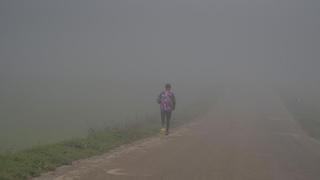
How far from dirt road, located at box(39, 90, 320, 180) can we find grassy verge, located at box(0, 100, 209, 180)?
57 cm

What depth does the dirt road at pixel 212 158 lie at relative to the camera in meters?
15.2

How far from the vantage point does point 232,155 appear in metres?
19.4

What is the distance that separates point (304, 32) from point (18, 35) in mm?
74648

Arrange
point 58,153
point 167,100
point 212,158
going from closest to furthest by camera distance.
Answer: point 58,153
point 212,158
point 167,100

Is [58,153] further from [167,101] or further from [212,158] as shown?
[167,101]

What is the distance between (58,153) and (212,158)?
15.4ft

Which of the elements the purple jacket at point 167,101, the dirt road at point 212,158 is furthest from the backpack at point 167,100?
the dirt road at point 212,158

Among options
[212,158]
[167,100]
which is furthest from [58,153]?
[167,100]

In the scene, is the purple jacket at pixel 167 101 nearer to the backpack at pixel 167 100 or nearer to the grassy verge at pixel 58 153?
A: the backpack at pixel 167 100

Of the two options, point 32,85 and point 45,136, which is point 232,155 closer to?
point 45,136

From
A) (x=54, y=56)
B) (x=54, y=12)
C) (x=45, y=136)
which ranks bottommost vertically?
(x=45, y=136)

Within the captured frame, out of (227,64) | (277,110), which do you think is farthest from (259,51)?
(277,110)

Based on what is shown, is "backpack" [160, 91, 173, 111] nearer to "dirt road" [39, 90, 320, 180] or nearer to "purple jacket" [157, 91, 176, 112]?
"purple jacket" [157, 91, 176, 112]

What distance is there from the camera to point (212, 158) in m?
18.5
